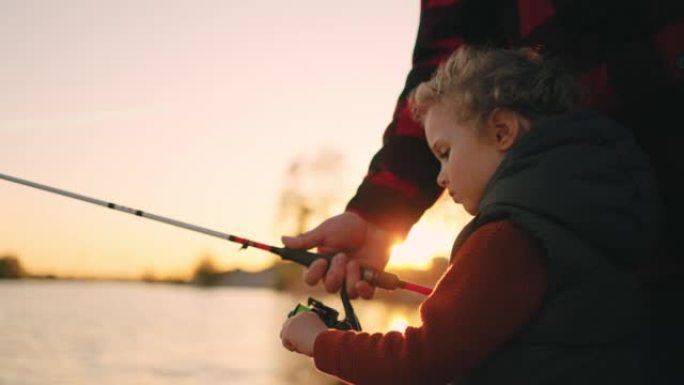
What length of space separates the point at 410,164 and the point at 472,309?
84 centimetres

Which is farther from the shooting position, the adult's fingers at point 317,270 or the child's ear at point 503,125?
the adult's fingers at point 317,270

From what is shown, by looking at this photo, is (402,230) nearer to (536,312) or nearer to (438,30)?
(438,30)

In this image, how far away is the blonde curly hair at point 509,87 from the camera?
71.4 inches

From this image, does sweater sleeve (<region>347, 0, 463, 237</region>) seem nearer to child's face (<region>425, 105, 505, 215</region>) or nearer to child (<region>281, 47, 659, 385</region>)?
child's face (<region>425, 105, 505, 215</region>)

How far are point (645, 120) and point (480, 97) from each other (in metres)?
Answer: 0.33

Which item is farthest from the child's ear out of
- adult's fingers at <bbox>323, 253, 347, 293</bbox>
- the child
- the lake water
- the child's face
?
the lake water

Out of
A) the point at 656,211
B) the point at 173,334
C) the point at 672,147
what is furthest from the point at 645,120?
the point at 173,334

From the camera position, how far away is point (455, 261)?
161 centimetres

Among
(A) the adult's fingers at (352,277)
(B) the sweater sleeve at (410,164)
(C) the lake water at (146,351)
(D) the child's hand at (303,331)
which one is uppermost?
(B) the sweater sleeve at (410,164)

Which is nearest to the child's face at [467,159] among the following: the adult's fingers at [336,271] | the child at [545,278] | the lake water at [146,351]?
the child at [545,278]

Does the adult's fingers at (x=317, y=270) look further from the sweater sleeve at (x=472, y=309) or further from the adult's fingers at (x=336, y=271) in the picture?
the sweater sleeve at (x=472, y=309)

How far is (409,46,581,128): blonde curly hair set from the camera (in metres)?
1.81

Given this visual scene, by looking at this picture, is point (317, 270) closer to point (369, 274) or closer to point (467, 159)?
point (369, 274)

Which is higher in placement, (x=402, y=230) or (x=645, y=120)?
(x=645, y=120)
